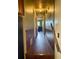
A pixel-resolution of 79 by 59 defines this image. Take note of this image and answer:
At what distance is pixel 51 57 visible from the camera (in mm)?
3811

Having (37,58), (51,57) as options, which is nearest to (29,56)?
(37,58)
